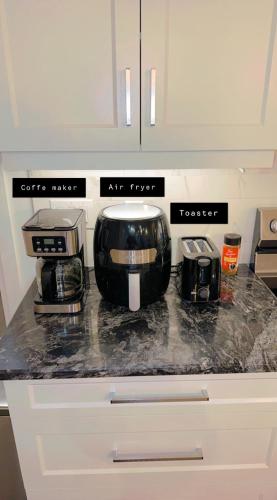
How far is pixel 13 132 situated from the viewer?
3.18 ft

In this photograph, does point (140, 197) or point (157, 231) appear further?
point (140, 197)

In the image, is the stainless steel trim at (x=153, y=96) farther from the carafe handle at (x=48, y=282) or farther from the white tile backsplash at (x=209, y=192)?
the carafe handle at (x=48, y=282)

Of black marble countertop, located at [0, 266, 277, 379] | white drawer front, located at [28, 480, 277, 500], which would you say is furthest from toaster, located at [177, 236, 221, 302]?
white drawer front, located at [28, 480, 277, 500]

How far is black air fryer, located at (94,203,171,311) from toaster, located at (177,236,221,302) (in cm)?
7

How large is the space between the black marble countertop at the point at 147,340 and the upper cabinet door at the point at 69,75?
0.53m

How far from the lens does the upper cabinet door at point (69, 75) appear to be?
0.86m

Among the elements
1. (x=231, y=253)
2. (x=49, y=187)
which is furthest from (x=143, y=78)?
(x=231, y=253)

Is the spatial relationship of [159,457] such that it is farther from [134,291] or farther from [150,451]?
[134,291]

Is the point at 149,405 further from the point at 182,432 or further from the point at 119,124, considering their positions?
the point at 119,124

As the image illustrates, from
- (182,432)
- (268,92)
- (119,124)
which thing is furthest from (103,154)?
(182,432)

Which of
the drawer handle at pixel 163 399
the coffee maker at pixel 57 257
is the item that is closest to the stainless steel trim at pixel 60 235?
the coffee maker at pixel 57 257

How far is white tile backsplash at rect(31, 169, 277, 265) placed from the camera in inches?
51.3

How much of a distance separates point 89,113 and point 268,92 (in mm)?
497

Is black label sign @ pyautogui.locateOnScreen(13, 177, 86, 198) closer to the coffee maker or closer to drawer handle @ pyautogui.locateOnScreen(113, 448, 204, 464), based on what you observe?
the coffee maker
